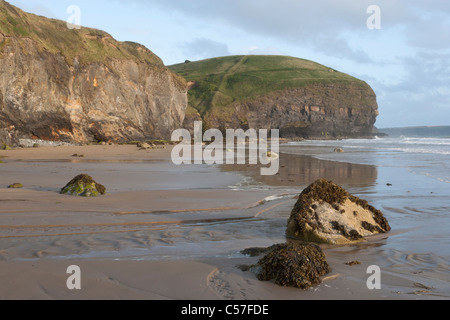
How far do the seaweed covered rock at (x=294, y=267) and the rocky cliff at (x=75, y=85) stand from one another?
2958cm

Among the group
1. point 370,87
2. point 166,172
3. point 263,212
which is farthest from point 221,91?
point 263,212

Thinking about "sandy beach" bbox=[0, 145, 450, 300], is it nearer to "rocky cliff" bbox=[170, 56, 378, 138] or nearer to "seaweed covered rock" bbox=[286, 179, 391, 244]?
"seaweed covered rock" bbox=[286, 179, 391, 244]

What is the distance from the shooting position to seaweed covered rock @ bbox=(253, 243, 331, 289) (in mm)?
4137

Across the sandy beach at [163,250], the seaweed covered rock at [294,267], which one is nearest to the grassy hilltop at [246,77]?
the sandy beach at [163,250]

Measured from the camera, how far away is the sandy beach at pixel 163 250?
12.7 ft

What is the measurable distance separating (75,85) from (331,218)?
38.5 m

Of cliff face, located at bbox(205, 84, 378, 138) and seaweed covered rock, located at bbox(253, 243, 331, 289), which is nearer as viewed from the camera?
seaweed covered rock, located at bbox(253, 243, 331, 289)

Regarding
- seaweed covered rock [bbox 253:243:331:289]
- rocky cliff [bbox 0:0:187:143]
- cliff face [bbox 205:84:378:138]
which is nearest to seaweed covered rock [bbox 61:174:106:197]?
seaweed covered rock [bbox 253:243:331:289]

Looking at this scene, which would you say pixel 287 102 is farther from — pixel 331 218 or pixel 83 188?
pixel 331 218

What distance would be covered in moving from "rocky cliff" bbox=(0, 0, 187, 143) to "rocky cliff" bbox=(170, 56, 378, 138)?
119ft

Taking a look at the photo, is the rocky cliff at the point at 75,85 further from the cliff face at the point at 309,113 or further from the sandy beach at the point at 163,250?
the cliff face at the point at 309,113

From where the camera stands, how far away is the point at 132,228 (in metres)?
6.68

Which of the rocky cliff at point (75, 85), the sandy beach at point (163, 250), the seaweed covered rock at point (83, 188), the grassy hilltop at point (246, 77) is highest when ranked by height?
the grassy hilltop at point (246, 77)
